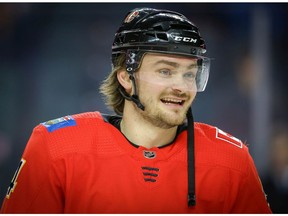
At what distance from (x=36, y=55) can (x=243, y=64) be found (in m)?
2.13

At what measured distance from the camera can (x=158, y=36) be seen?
9.12ft

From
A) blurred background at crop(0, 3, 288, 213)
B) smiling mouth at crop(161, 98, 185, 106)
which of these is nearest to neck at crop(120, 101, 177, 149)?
smiling mouth at crop(161, 98, 185, 106)

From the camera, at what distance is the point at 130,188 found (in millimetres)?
2645

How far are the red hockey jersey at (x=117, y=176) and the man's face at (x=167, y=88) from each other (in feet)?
0.59

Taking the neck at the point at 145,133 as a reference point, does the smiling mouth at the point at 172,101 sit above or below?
above

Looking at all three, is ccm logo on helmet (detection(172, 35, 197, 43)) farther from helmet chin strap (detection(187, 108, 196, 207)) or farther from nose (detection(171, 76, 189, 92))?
helmet chin strap (detection(187, 108, 196, 207))

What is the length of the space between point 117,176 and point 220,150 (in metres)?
0.55

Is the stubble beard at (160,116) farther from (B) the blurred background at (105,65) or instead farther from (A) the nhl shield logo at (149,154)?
(B) the blurred background at (105,65)

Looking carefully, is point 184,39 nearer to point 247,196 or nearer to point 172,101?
point 172,101

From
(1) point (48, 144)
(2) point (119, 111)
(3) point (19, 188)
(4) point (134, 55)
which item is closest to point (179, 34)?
(4) point (134, 55)

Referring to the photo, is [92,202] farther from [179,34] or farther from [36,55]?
[36,55]

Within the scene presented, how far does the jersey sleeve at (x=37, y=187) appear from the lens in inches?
102

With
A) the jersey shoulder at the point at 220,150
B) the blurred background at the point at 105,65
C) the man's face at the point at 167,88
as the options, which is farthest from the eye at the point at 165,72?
the blurred background at the point at 105,65

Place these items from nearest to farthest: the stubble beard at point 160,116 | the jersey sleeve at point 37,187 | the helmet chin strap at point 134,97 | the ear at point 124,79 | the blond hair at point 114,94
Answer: the jersey sleeve at point 37,187, the stubble beard at point 160,116, the helmet chin strap at point 134,97, the ear at point 124,79, the blond hair at point 114,94
